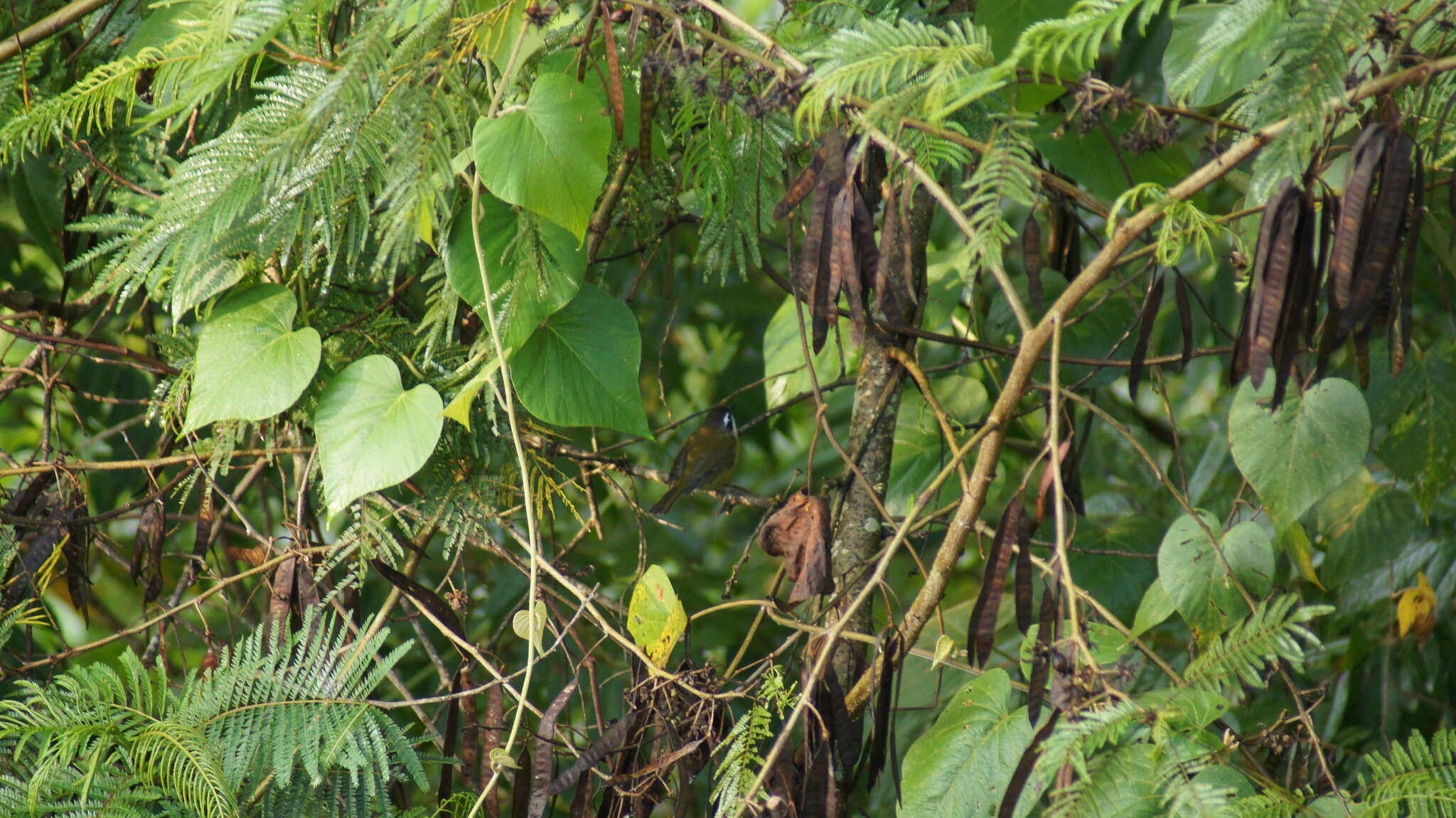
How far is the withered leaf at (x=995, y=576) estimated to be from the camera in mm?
795

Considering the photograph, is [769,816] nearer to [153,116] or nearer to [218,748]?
[218,748]

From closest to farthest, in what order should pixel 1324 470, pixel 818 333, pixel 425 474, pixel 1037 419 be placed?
1. pixel 818 333
2. pixel 1324 470
3. pixel 425 474
4. pixel 1037 419

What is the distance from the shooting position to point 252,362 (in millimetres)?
1056

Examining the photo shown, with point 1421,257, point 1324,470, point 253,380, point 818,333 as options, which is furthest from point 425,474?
point 1421,257

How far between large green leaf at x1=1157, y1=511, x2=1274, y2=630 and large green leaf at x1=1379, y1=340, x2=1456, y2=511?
1.93 ft

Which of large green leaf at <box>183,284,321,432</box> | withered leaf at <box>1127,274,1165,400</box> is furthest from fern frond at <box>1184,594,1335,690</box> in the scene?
large green leaf at <box>183,284,321,432</box>

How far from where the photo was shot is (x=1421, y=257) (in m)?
2.10

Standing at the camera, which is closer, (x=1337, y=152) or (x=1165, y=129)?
(x=1165, y=129)

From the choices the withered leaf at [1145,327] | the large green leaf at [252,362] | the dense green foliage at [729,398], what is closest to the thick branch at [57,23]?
the dense green foliage at [729,398]

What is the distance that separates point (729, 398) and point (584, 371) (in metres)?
0.35

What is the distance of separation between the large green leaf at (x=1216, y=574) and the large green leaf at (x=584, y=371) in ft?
1.69

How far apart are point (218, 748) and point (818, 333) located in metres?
0.65

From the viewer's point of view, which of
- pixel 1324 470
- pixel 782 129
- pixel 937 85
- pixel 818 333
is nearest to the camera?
pixel 937 85

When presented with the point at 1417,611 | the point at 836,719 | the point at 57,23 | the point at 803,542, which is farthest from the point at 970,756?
the point at 57,23
